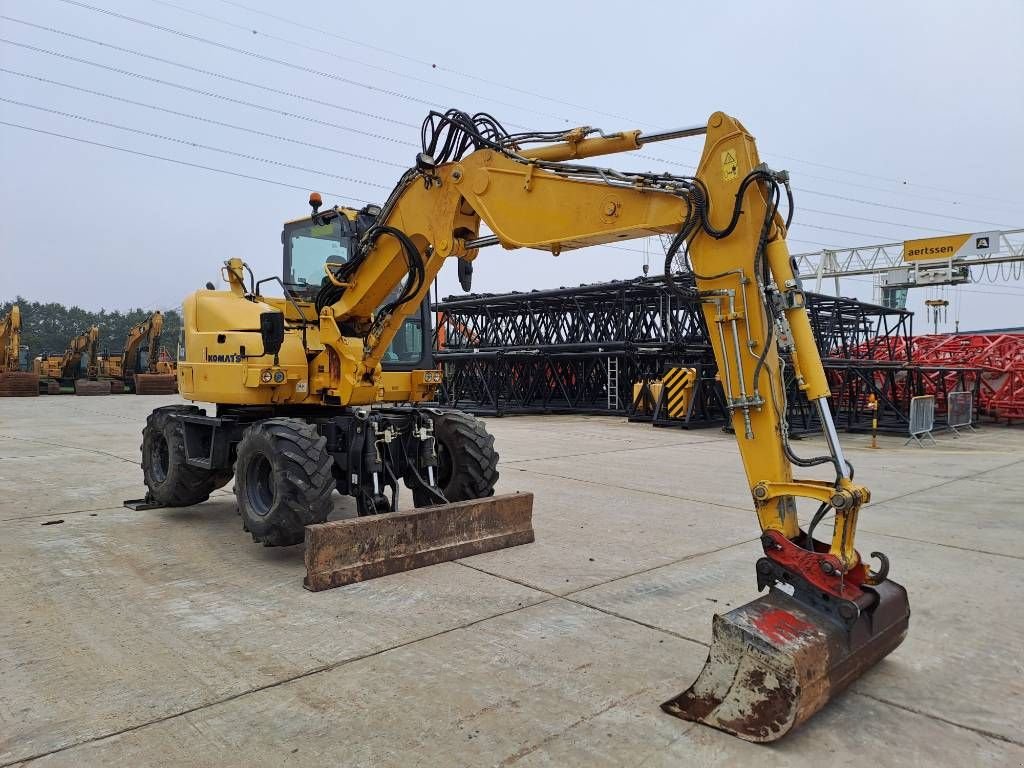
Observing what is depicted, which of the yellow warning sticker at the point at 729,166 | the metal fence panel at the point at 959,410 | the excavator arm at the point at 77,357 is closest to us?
the yellow warning sticker at the point at 729,166

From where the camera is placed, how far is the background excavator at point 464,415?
11.2ft

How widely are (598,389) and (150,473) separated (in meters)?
16.1

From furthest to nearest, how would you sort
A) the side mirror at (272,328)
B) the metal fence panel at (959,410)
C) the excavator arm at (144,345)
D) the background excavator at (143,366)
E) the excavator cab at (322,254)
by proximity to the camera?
the background excavator at (143,366)
the excavator arm at (144,345)
the metal fence panel at (959,410)
the excavator cab at (322,254)
the side mirror at (272,328)

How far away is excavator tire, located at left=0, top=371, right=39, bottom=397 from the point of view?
31.3 m

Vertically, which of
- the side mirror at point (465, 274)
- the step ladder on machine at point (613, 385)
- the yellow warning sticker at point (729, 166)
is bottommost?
the step ladder on machine at point (613, 385)

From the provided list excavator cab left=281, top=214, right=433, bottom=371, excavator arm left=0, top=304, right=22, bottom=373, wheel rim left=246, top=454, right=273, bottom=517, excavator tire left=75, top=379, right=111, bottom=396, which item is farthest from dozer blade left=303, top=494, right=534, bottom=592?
excavator tire left=75, top=379, right=111, bottom=396

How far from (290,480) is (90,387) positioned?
114 ft

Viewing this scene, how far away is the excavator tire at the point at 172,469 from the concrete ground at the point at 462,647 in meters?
0.23

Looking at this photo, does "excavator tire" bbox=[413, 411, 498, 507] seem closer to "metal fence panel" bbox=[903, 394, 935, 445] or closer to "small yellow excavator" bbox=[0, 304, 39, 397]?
"metal fence panel" bbox=[903, 394, 935, 445]

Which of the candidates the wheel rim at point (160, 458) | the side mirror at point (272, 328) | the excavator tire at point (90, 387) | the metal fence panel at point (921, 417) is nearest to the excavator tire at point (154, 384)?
the excavator tire at point (90, 387)

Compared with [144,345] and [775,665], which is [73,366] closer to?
[144,345]

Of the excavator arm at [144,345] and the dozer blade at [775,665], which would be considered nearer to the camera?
the dozer blade at [775,665]

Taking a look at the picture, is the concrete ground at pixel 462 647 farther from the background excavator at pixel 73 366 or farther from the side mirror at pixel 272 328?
the background excavator at pixel 73 366

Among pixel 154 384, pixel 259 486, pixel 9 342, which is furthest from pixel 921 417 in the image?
pixel 9 342
